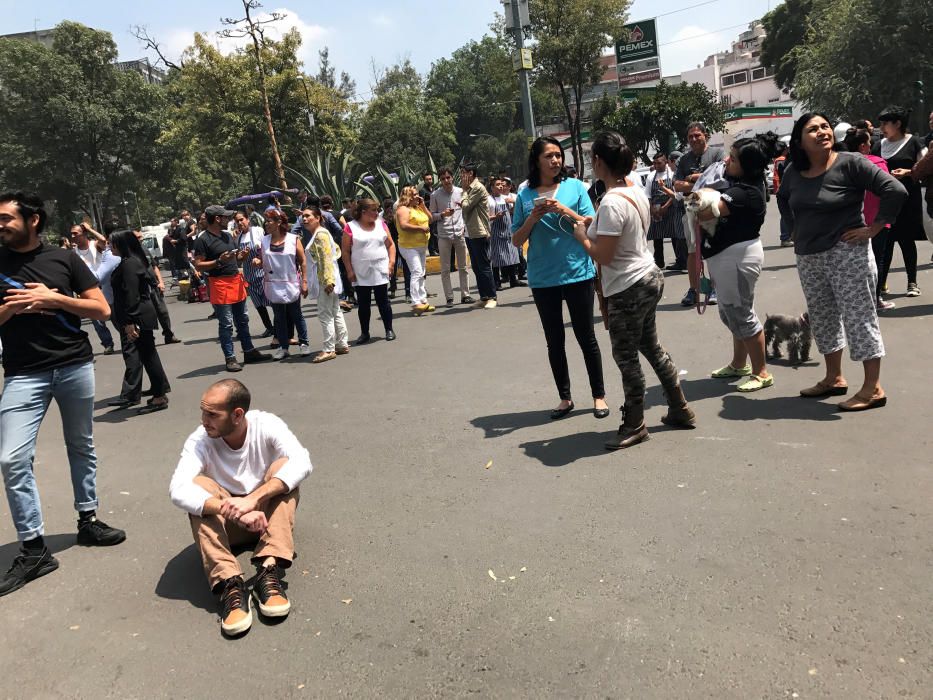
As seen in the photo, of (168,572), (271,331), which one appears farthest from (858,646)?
(271,331)

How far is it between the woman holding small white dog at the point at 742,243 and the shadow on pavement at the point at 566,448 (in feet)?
4.60

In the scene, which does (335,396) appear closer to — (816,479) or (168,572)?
(168,572)

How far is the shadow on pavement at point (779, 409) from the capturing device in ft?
17.3

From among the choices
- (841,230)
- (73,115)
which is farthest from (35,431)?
(73,115)

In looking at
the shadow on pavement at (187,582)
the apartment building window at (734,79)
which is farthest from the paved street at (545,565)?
the apartment building window at (734,79)

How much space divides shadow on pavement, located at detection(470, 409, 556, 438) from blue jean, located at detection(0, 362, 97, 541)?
2.67m

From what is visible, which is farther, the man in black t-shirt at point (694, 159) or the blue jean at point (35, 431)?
the man in black t-shirt at point (694, 159)

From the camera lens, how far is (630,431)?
5.08 m

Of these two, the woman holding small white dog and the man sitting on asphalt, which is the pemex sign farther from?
the man sitting on asphalt

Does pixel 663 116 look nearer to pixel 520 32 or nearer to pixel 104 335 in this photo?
pixel 520 32

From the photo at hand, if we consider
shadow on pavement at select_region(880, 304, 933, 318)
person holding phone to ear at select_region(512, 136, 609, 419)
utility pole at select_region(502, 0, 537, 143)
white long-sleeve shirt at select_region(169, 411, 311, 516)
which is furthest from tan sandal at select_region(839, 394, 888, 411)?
utility pole at select_region(502, 0, 537, 143)

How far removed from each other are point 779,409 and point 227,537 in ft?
12.5

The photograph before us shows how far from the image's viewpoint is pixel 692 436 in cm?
517

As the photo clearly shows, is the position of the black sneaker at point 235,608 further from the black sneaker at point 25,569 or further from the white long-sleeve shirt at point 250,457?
the black sneaker at point 25,569
